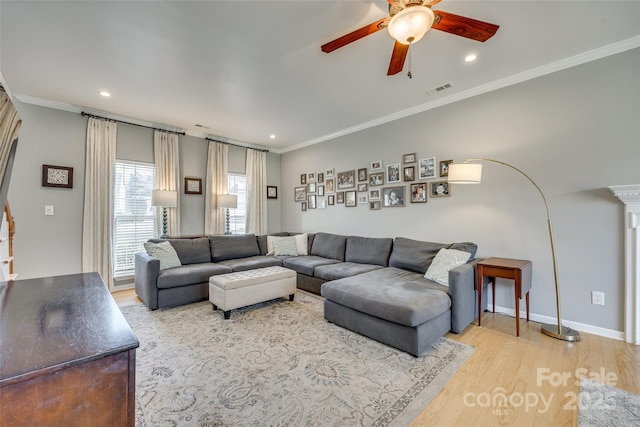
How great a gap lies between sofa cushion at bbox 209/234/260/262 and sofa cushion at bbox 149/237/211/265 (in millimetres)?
111

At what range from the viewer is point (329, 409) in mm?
1663

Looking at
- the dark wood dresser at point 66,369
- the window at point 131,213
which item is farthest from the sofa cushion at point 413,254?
the window at point 131,213

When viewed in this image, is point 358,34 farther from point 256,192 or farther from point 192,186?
point 256,192

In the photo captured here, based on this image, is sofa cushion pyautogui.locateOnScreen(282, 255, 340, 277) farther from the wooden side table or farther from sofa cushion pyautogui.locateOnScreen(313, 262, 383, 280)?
the wooden side table

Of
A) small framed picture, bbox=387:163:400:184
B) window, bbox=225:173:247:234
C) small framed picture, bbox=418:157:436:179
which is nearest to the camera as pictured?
small framed picture, bbox=418:157:436:179

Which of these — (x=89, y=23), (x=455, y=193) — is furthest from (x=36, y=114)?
(x=455, y=193)

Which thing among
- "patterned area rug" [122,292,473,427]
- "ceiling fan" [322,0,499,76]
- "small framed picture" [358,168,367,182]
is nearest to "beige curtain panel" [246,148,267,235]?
"small framed picture" [358,168,367,182]

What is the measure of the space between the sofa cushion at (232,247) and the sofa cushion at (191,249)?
0.11 metres

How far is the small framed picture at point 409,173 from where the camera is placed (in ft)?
12.7

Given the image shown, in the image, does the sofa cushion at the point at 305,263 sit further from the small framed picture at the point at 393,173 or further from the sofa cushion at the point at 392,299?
the small framed picture at the point at 393,173

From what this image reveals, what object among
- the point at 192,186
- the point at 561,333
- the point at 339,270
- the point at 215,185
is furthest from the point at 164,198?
the point at 561,333

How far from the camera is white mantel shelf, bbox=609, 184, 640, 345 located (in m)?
2.34

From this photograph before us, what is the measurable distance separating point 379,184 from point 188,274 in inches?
120

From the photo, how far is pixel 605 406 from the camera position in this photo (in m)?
1.67
